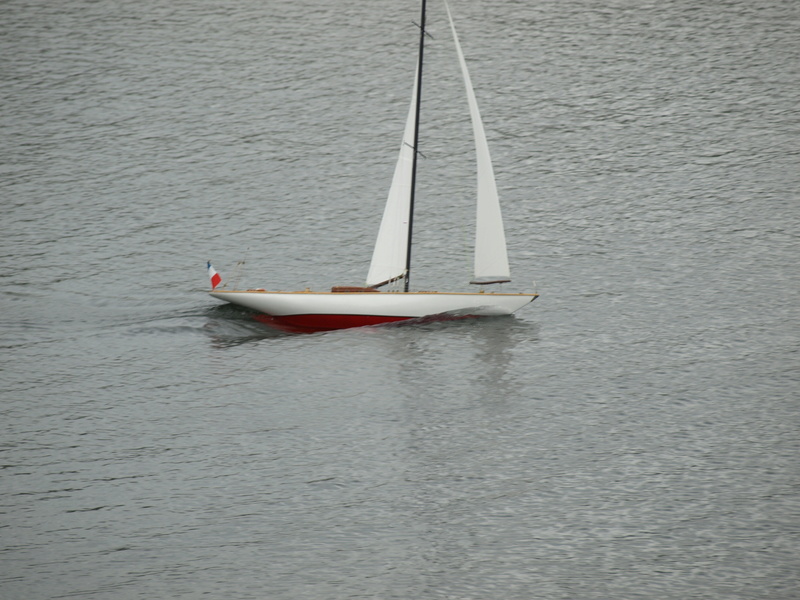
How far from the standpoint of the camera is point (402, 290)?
52156mm

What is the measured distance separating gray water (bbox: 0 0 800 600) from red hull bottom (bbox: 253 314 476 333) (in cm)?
82

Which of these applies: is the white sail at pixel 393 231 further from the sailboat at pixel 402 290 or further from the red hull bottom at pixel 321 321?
the red hull bottom at pixel 321 321

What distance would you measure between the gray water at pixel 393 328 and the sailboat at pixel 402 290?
1.11 m

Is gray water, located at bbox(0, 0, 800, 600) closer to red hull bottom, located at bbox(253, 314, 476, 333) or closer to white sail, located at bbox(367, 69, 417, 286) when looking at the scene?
red hull bottom, located at bbox(253, 314, 476, 333)

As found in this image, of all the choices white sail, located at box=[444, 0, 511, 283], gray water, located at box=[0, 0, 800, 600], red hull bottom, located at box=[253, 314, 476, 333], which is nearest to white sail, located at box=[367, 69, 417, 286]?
red hull bottom, located at box=[253, 314, 476, 333]

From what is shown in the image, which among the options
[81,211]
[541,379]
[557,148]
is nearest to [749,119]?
[557,148]

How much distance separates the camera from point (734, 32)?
317 ft

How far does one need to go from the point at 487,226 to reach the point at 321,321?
9.44 m

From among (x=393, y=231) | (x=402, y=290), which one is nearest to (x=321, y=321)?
(x=402, y=290)

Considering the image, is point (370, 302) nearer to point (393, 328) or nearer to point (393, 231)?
point (393, 328)

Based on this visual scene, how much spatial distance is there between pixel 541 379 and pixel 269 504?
49.9 ft

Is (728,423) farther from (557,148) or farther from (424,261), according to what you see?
(557,148)

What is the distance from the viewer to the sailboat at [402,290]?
49.6 m

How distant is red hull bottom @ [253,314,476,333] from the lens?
50188 mm
